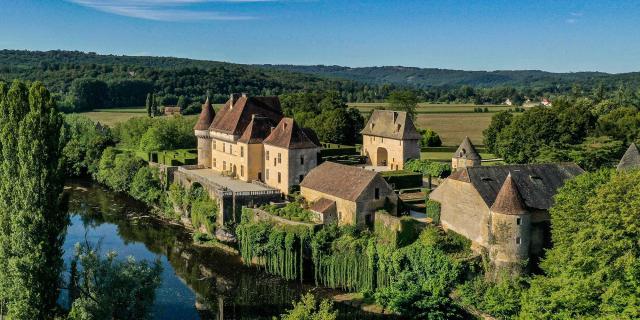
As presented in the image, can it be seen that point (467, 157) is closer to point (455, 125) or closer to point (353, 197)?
point (353, 197)

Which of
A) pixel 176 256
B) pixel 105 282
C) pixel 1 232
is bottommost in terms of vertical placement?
pixel 176 256

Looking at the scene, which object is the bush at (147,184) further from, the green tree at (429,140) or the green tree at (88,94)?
the green tree at (88,94)

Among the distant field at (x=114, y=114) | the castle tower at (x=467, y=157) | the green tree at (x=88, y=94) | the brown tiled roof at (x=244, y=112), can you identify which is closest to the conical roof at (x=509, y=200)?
the castle tower at (x=467, y=157)

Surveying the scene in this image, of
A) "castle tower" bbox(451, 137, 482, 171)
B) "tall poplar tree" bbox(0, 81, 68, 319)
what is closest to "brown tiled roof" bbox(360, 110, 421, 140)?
"castle tower" bbox(451, 137, 482, 171)

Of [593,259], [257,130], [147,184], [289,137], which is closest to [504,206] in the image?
[593,259]

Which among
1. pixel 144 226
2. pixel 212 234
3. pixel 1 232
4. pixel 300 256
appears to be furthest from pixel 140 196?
pixel 1 232

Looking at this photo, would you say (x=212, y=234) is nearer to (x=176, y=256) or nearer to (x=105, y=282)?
(x=176, y=256)
